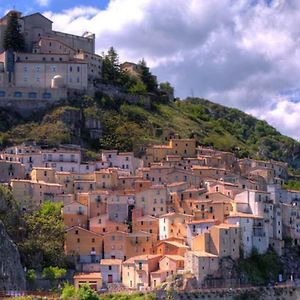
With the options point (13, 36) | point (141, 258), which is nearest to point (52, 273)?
point (141, 258)

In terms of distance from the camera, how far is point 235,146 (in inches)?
4043

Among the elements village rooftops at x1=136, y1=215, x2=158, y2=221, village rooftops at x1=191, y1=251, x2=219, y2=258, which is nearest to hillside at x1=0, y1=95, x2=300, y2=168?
village rooftops at x1=136, y1=215, x2=158, y2=221

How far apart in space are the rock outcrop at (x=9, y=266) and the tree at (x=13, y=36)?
37.4 m

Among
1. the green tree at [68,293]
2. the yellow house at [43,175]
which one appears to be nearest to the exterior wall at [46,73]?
the yellow house at [43,175]

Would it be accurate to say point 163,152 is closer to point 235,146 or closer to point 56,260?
point 235,146

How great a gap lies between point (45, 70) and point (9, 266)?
3457cm

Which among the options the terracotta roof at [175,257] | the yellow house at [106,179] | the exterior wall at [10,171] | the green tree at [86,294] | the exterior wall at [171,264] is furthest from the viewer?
the yellow house at [106,179]

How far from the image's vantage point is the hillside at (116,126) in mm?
90938

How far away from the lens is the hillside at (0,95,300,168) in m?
90.9

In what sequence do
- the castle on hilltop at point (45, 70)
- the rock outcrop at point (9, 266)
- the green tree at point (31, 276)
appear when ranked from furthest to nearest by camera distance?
the castle on hilltop at point (45, 70) < the green tree at point (31, 276) < the rock outcrop at point (9, 266)

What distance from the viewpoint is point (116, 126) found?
311 feet

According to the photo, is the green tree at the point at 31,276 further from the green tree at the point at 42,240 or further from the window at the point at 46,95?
the window at the point at 46,95

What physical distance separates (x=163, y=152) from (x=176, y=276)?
22769 millimetres

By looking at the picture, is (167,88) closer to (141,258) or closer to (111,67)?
(111,67)
